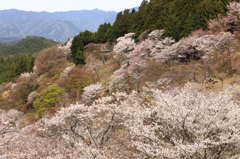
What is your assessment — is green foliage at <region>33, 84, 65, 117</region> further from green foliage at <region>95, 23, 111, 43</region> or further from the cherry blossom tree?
green foliage at <region>95, 23, 111, 43</region>

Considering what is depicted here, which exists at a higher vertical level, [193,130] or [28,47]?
[193,130]

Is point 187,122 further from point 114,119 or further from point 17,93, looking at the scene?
point 17,93

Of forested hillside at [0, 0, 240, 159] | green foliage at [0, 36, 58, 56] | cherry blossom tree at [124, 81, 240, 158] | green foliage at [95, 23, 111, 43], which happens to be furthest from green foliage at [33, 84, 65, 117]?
green foliage at [0, 36, 58, 56]

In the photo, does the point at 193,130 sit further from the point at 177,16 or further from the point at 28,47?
the point at 28,47

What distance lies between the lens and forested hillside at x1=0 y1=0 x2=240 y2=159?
661 centimetres

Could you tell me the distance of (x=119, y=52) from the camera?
2934 centimetres

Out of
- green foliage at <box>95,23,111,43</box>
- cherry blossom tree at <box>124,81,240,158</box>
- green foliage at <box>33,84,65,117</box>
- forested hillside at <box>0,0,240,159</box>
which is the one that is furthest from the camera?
green foliage at <box>95,23,111,43</box>

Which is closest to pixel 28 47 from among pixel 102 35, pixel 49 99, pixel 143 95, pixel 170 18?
pixel 102 35

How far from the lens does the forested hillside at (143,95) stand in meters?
6.61

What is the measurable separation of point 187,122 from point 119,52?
2390 centimetres

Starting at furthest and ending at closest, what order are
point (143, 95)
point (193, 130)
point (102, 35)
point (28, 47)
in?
point (28, 47) → point (102, 35) → point (143, 95) → point (193, 130)

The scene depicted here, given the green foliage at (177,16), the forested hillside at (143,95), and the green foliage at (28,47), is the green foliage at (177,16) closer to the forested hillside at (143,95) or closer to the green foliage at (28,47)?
the forested hillside at (143,95)

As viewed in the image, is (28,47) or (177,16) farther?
(28,47)

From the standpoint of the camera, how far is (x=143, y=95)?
15.9 metres
